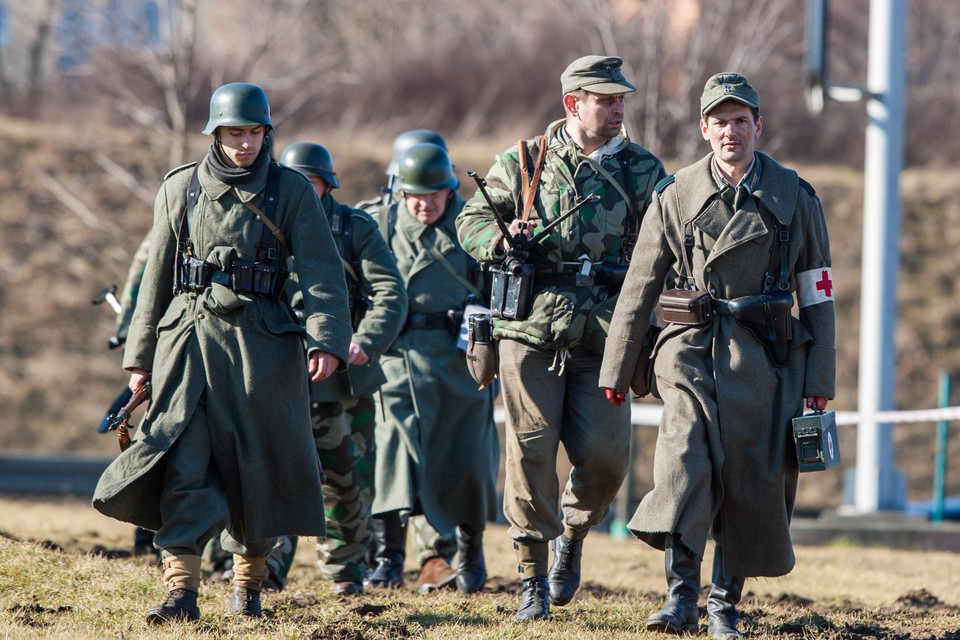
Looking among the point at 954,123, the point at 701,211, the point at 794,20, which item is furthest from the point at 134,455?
the point at 954,123

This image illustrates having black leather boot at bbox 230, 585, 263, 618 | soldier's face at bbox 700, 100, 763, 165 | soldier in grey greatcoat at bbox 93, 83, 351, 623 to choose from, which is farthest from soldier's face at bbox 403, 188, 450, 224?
black leather boot at bbox 230, 585, 263, 618

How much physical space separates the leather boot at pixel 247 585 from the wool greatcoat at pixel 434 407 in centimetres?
225

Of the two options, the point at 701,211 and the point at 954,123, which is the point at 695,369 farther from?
the point at 954,123

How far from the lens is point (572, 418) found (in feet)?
22.4

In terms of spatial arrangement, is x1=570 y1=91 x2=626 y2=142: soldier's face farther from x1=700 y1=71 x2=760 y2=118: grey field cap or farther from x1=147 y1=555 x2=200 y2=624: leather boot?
x1=147 y1=555 x2=200 y2=624: leather boot

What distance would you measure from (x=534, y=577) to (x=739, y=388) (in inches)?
55.9

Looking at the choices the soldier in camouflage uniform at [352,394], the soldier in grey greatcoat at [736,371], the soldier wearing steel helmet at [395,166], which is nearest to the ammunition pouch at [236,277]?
the soldier in camouflage uniform at [352,394]

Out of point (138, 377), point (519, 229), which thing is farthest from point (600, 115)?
point (138, 377)

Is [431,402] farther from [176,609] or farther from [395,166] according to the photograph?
[176,609]

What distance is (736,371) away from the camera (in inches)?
235

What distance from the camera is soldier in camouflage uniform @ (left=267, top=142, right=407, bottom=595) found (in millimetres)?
7918

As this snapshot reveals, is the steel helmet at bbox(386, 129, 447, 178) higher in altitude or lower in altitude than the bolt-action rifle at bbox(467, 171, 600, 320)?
higher

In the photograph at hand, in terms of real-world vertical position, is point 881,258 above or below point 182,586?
above

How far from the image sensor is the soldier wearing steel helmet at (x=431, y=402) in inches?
340
